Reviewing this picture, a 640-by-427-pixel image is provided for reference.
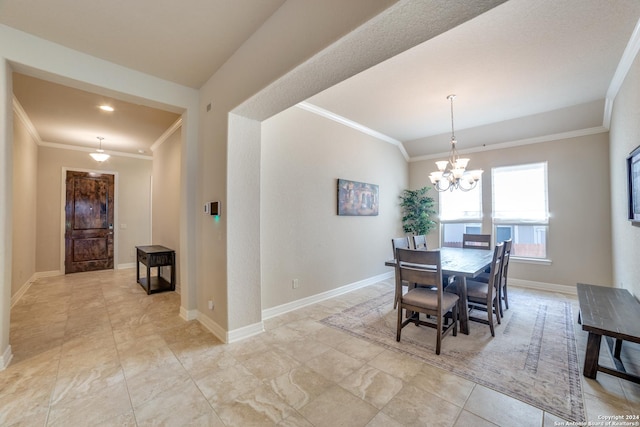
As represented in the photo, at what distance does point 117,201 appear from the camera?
6.48m

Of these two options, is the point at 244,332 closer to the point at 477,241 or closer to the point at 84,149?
the point at 477,241

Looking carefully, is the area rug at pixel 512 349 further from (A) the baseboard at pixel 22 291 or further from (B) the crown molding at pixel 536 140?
(A) the baseboard at pixel 22 291

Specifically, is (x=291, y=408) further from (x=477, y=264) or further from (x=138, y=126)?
(x=138, y=126)

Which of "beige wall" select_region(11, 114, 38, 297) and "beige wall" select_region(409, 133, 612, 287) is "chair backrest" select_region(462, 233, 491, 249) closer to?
"beige wall" select_region(409, 133, 612, 287)

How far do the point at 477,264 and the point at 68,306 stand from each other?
5.51m

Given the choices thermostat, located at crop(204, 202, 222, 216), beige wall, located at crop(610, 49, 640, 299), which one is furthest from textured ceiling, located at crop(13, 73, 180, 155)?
beige wall, located at crop(610, 49, 640, 299)

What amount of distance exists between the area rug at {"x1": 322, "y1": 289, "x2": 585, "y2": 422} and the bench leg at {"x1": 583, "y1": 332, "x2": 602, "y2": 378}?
9cm

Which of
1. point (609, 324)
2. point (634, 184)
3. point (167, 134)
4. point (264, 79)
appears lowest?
point (609, 324)

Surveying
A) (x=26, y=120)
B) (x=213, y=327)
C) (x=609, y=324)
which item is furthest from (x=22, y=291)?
(x=609, y=324)

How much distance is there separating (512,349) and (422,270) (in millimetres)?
1164

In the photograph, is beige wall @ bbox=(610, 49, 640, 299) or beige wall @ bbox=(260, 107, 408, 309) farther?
beige wall @ bbox=(260, 107, 408, 309)

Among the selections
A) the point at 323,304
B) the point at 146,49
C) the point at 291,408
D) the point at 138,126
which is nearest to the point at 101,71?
the point at 146,49

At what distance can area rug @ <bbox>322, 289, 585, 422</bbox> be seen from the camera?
75.7 inches

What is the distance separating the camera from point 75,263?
5934 mm
